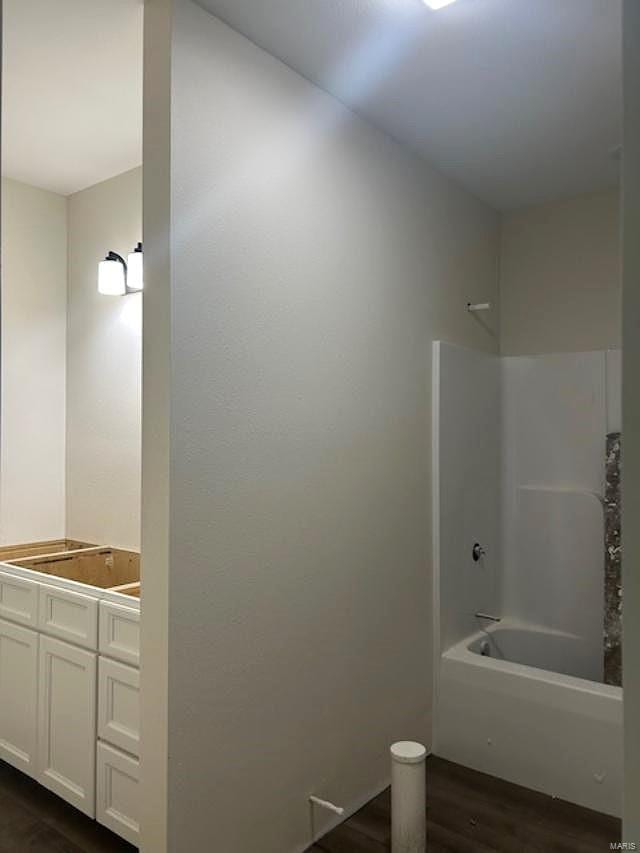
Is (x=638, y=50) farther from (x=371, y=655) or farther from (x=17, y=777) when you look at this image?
(x=17, y=777)

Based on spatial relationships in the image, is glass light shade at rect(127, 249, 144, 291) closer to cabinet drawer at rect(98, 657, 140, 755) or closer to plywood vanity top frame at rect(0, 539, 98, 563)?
plywood vanity top frame at rect(0, 539, 98, 563)

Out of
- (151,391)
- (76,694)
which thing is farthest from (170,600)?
(76,694)

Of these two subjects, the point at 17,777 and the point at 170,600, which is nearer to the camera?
the point at 170,600

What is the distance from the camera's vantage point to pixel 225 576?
198 centimetres

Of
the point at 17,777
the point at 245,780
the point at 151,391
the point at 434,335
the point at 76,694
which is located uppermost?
the point at 434,335

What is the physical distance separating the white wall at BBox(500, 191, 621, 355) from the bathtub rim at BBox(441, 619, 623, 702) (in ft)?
5.06

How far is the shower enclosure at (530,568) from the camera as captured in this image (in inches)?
107

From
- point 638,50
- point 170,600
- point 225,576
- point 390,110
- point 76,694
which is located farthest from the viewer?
point 390,110

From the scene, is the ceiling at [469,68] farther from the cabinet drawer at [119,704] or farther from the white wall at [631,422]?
the cabinet drawer at [119,704]

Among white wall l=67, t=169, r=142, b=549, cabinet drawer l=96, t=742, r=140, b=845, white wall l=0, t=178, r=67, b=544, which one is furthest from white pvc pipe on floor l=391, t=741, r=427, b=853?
white wall l=0, t=178, r=67, b=544

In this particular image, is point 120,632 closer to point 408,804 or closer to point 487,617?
point 408,804

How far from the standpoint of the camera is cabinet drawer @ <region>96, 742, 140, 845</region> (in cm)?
209

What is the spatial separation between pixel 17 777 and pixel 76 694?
70 centimetres

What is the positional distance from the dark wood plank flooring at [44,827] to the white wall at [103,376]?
1084 mm
